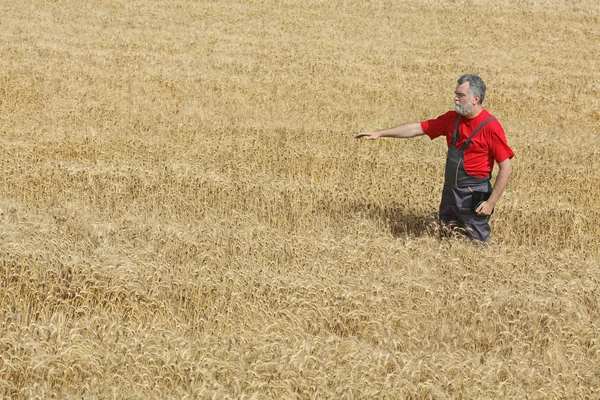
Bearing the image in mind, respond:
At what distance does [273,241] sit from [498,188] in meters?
1.80

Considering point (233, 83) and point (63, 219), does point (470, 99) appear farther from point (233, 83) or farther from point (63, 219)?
point (233, 83)

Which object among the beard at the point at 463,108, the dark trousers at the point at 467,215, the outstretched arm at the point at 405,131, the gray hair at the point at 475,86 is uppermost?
the gray hair at the point at 475,86

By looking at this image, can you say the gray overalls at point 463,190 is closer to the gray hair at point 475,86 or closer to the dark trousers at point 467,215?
the dark trousers at point 467,215

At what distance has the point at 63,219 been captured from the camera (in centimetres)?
698

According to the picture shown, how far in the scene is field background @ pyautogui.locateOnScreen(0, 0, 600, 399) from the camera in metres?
4.34

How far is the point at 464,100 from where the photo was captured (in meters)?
6.51

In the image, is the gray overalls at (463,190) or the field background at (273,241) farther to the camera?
the gray overalls at (463,190)

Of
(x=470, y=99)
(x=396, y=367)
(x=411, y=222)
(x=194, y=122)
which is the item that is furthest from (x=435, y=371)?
(x=194, y=122)

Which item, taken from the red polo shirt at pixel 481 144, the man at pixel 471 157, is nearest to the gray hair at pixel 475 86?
the man at pixel 471 157

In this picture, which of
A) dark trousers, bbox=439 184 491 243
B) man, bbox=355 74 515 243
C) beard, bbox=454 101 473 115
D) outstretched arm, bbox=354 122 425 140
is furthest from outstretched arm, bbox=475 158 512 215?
outstretched arm, bbox=354 122 425 140

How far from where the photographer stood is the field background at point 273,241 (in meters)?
4.34

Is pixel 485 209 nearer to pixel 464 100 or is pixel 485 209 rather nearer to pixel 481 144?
pixel 481 144

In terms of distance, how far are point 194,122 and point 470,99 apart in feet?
21.8

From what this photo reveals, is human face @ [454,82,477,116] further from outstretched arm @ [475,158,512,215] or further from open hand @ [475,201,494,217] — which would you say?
open hand @ [475,201,494,217]
